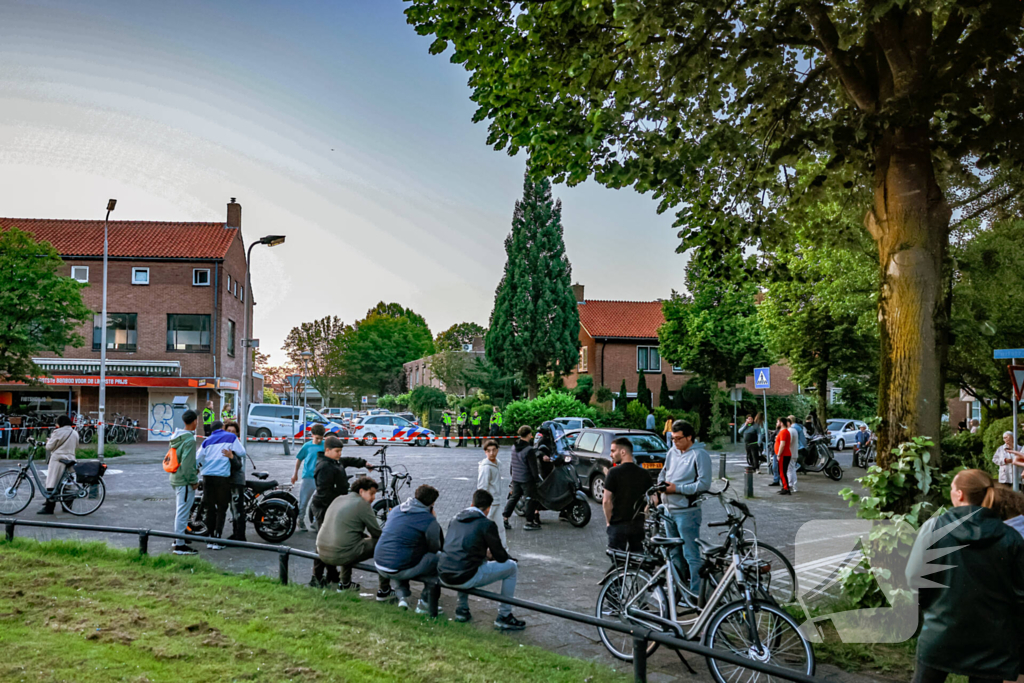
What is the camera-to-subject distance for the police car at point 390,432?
36.0 meters

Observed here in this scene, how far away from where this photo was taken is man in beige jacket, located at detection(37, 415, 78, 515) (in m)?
12.6

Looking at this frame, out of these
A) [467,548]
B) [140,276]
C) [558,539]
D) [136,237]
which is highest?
[136,237]

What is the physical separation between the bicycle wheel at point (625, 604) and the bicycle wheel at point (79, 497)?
1020 cm

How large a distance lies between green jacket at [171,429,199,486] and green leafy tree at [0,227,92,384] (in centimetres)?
1764

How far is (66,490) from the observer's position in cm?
1280

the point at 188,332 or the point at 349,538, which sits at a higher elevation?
the point at 188,332

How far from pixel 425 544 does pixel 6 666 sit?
3.38m

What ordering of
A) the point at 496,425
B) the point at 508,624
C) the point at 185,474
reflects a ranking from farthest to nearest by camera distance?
the point at 496,425
the point at 185,474
the point at 508,624

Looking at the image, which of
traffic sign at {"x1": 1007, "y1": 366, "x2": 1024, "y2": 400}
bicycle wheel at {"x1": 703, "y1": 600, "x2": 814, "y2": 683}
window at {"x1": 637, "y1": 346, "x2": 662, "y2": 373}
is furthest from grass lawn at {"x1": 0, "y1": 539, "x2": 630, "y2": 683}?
window at {"x1": 637, "y1": 346, "x2": 662, "y2": 373}

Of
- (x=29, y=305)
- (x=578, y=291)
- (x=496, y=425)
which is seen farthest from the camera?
(x=578, y=291)

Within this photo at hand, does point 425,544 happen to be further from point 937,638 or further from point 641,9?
point 641,9

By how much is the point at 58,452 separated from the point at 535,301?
32.9 metres

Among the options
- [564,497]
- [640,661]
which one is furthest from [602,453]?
[640,661]

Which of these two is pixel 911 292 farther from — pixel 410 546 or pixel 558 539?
pixel 558 539
